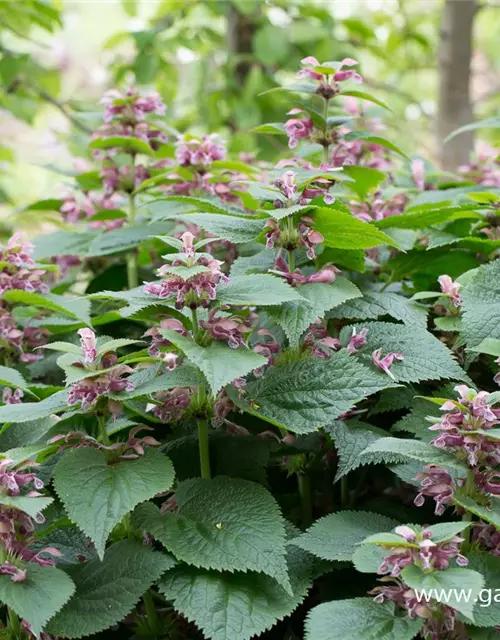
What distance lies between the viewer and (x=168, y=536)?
1114 mm

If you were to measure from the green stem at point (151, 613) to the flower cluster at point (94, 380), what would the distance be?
0.32 m

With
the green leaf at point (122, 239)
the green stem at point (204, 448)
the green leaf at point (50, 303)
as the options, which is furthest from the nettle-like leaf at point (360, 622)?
the green leaf at point (122, 239)

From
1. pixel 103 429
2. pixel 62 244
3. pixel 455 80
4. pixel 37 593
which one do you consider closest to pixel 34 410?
pixel 103 429

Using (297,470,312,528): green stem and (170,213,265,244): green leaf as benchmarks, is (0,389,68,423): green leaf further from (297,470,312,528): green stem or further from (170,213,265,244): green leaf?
(297,470,312,528): green stem

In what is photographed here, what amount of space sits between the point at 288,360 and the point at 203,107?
2529 mm

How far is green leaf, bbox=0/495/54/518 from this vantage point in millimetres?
978

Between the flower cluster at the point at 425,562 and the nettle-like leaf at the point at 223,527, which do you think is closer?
the flower cluster at the point at 425,562

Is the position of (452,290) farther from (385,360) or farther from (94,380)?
(94,380)

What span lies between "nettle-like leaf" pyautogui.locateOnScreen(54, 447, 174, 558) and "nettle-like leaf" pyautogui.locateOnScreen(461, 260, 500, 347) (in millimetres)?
552

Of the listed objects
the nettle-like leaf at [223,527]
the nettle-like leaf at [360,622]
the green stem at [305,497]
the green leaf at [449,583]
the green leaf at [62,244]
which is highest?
the green leaf at [62,244]

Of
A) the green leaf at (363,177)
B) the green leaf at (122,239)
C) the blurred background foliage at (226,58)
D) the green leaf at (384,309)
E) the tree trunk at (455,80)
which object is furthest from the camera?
the tree trunk at (455,80)

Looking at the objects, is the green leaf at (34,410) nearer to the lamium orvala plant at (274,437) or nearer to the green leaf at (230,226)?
the lamium orvala plant at (274,437)

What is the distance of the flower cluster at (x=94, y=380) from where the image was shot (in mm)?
1089

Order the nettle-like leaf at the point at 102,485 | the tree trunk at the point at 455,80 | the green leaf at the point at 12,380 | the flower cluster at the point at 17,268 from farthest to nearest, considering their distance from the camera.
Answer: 1. the tree trunk at the point at 455,80
2. the flower cluster at the point at 17,268
3. the green leaf at the point at 12,380
4. the nettle-like leaf at the point at 102,485
